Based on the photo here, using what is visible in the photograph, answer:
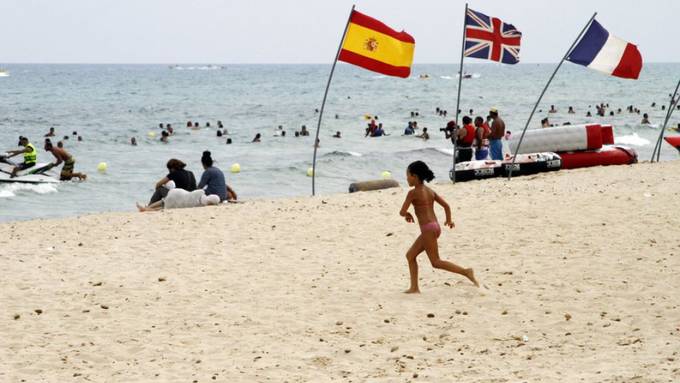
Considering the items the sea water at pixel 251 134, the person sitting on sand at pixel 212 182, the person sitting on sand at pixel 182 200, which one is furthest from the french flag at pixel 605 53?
the sea water at pixel 251 134

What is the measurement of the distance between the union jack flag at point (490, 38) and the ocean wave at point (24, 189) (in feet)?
39.4

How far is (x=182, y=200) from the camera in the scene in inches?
626

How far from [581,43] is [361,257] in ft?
22.5

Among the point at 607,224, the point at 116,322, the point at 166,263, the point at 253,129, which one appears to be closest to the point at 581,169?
the point at 607,224

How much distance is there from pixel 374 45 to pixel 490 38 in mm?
2174

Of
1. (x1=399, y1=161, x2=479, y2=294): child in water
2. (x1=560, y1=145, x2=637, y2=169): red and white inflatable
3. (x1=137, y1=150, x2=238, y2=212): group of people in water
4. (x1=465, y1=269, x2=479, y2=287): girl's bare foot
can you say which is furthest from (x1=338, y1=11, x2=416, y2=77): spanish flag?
(x1=399, y1=161, x2=479, y2=294): child in water

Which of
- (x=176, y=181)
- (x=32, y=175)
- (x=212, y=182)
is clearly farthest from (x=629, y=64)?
(x=32, y=175)

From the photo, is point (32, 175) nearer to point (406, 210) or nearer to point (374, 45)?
point (374, 45)

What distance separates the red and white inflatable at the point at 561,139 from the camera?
65.7ft

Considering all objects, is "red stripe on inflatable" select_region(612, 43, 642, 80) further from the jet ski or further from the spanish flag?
the jet ski

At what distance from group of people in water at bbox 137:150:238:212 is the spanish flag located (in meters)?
3.07

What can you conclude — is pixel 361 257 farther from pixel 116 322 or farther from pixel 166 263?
pixel 116 322

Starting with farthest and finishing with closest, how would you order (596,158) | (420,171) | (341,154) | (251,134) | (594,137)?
(251,134), (341,154), (594,137), (596,158), (420,171)

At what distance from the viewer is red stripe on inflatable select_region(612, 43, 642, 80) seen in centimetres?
1606
